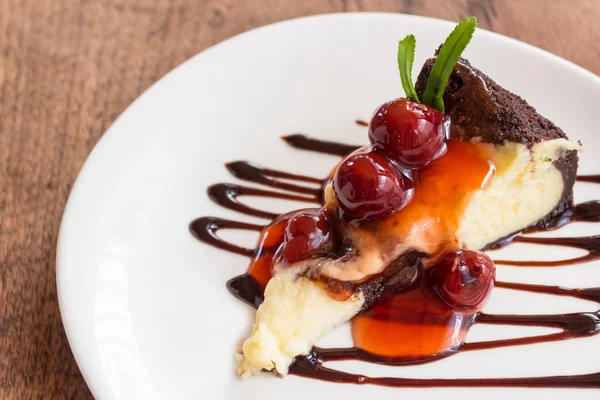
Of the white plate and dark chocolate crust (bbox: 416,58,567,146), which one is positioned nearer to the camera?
the white plate

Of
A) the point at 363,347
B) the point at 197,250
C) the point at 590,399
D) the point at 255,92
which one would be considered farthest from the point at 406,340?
the point at 255,92

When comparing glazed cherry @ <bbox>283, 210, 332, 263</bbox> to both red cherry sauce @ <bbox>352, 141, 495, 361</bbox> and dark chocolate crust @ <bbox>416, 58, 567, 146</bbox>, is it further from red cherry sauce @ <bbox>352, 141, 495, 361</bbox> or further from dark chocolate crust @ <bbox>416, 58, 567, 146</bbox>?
dark chocolate crust @ <bbox>416, 58, 567, 146</bbox>

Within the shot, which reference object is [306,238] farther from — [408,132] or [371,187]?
[408,132]

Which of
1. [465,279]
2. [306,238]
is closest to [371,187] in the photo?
[306,238]

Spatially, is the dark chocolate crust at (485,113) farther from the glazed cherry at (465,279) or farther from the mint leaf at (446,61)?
the glazed cherry at (465,279)

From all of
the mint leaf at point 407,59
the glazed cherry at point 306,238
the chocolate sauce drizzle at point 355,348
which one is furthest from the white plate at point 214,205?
the mint leaf at point 407,59

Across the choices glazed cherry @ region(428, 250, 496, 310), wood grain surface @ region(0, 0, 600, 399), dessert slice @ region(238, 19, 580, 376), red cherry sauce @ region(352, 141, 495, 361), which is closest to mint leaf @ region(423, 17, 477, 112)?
dessert slice @ region(238, 19, 580, 376)
